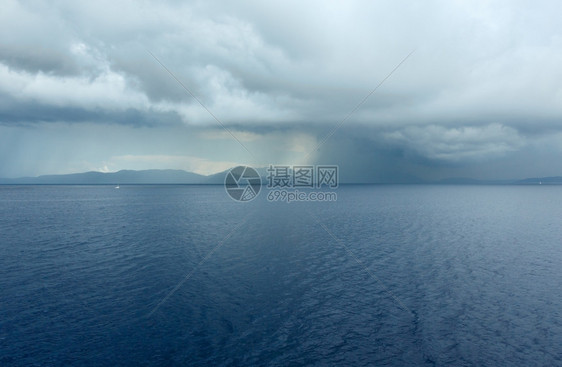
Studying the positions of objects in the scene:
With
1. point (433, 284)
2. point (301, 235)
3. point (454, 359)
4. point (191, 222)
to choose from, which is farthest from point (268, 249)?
point (191, 222)

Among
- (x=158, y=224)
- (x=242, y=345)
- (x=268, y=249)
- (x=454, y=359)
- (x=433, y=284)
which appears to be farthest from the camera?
(x=158, y=224)

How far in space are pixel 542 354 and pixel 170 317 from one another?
1206 inches

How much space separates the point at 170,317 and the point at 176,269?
16.6m

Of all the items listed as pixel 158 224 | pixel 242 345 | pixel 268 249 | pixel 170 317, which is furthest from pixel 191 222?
pixel 242 345

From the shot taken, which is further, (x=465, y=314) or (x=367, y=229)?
(x=367, y=229)

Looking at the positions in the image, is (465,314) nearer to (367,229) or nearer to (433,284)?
(433,284)

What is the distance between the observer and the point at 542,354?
24.6 meters

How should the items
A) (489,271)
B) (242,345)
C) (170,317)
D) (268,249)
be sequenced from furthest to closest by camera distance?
(268,249), (489,271), (170,317), (242,345)

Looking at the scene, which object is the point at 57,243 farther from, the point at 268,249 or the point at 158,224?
the point at 268,249

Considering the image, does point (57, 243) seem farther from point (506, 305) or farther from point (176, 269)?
point (506, 305)

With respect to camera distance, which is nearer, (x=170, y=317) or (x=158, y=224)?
(x=170, y=317)

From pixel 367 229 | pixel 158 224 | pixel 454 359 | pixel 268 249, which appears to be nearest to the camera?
pixel 454 359

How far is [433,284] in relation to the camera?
40062mm

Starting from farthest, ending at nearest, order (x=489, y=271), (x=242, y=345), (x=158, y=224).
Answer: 1. (x=158, y=224)
2. (x=489, y=271)
3. (x=242, y=345)
